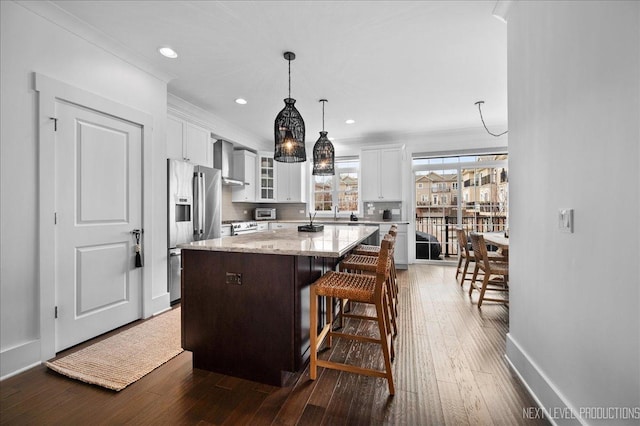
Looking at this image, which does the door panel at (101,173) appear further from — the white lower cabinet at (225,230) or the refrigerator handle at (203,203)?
the white lower cabinet at (225,230)

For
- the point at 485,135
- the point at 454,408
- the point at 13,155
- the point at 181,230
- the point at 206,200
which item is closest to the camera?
the point at 454,408

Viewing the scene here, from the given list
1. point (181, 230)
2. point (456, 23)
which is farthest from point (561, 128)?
point (181, 230)

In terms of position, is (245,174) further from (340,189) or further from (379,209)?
(379,209)

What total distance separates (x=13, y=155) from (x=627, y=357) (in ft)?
11.3

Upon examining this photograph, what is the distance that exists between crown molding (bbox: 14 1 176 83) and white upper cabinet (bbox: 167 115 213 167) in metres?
0.88

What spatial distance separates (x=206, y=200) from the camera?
3.85 metres

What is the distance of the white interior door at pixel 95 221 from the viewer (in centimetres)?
224

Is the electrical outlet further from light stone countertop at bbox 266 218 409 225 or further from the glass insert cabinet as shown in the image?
the glass insert cabinet

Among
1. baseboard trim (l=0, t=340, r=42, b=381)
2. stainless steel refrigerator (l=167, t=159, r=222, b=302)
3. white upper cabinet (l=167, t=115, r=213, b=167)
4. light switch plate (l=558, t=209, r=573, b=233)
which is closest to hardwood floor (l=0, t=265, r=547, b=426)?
baseboard trim (l=0, t=340, r=42, b=381)

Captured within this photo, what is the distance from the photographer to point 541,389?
157 cm

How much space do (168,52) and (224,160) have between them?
7.93ft

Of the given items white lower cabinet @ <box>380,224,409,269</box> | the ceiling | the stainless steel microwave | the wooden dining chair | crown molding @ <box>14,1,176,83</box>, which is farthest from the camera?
the stainless steel microwave

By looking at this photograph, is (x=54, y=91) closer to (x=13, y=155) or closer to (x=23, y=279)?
(x=13, y=155)

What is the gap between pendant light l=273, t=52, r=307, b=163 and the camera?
2.62 meters
